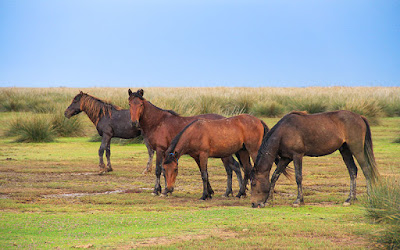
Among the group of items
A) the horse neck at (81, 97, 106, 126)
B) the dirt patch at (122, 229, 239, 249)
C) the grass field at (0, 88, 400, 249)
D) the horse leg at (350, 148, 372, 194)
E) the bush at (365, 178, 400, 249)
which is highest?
the horse neck at (81, 97, 106, 126)

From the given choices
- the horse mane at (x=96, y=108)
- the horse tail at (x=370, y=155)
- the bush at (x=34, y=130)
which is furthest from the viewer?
the bush at (x=34, y=130)

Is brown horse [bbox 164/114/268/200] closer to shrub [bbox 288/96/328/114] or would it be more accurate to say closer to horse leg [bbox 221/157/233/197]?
horse leg [bbox 221/157/233/197]

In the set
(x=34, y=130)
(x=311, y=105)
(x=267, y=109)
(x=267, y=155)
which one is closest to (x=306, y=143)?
(x=267, y=155)

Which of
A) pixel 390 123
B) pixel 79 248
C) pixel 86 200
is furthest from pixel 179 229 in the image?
pixel 390 123

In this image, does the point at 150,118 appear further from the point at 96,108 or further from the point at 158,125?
the point at 96,108

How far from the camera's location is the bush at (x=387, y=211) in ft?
23.4

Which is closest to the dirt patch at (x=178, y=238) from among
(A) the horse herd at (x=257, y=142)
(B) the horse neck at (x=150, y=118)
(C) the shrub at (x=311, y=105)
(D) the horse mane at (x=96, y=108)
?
(A) the horse herd at (x=257, y=142)

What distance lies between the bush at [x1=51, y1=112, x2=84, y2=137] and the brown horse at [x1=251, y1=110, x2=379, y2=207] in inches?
693

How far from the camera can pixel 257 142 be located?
11.6 meters

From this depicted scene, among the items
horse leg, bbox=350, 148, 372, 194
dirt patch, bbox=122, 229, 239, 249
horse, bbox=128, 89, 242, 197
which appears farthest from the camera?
horse, bbox=128, 89, 242, 197

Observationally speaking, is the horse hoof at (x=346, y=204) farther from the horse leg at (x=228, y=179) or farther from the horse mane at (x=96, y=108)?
the horse mane at (x=96, y=108)

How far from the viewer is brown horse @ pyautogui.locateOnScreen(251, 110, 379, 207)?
1031 centimetres

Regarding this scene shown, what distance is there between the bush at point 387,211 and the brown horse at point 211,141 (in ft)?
10.7

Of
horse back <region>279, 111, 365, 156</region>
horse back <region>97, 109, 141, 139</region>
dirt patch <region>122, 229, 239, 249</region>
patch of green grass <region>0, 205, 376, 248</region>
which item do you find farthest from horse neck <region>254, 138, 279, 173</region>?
horse back <region>97, 109, 141, 139</region>
